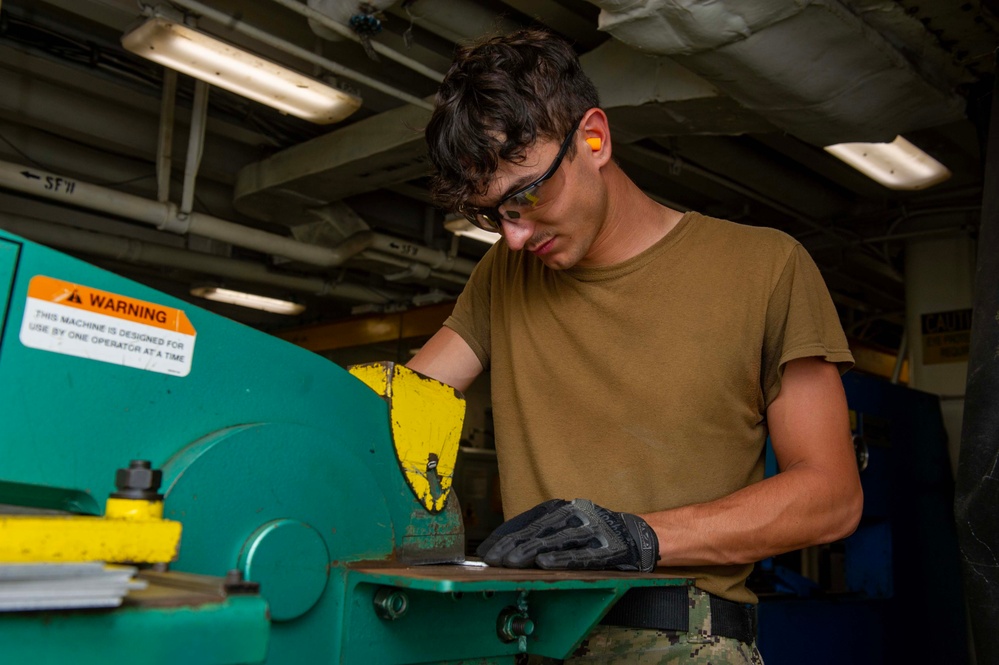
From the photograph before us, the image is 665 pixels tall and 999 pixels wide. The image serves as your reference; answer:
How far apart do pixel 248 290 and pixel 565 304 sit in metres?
5.41

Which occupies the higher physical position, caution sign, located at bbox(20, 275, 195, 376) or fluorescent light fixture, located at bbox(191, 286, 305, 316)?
fluorescent light fixture, located at bbox(191, 286, 305, 316)

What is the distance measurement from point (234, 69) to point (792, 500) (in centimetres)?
241

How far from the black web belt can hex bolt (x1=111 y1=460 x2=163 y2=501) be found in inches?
28.9

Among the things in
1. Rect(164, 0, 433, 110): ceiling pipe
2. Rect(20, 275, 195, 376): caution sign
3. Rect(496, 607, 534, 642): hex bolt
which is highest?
Rect(164, 0, 433, 110): ceiling pipe

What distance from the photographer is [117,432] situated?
2.88ft

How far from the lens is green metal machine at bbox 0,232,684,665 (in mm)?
667

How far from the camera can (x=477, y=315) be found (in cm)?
166

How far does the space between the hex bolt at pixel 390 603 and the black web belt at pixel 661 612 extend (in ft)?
1.30

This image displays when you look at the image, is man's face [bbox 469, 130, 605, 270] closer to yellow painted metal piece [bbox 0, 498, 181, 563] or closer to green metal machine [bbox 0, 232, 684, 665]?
green metal machine [bbox 0, 232, 684, 665]

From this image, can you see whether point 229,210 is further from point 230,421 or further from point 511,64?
point 230,421

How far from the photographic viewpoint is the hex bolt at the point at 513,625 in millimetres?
1097

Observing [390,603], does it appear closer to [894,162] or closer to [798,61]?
[798,61]

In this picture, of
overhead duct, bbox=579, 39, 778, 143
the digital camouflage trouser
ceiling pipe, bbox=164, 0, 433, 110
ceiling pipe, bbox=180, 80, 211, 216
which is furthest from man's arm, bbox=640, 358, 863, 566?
ceiling pipe, bbox=180, 80, 211, 216

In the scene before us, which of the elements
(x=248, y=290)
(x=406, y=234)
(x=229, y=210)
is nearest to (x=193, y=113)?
(x=229, y=210)
